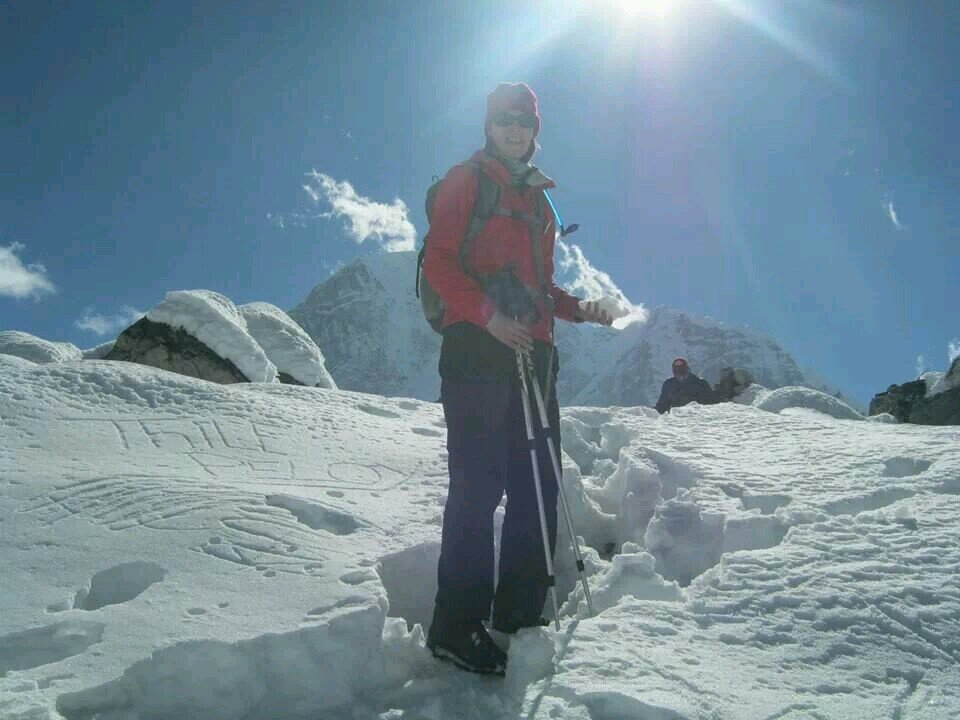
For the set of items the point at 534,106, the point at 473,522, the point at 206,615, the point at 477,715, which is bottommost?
the point at 477,715

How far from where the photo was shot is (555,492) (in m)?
3.23

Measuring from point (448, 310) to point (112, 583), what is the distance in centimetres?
177

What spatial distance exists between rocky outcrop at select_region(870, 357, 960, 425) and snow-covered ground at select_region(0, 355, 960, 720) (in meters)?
11.5

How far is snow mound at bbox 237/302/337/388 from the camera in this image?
15.5 metres

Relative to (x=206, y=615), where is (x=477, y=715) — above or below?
below

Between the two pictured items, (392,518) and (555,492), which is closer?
(555,492)

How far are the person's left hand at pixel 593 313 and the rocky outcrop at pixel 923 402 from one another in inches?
537

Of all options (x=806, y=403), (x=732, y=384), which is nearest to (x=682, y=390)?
(x=806, y=403)

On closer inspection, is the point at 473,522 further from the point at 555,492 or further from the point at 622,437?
the point at 622,437

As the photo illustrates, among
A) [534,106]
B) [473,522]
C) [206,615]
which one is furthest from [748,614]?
[534,106]

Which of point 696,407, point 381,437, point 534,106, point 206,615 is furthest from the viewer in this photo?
point 696,407

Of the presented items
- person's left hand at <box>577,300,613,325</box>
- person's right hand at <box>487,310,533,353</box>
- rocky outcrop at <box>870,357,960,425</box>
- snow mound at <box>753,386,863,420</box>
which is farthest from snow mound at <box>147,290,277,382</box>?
rocky outcrop at <box>870,357,960,425</box>

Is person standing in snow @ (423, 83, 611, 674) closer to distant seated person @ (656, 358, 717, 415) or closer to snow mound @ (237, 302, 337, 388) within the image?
distant seated person @ (656, 358, 717, 415)

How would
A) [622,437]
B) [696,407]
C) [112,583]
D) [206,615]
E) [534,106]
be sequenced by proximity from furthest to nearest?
[696,407]
[622,437]
[534,106]
[112,583]
[206,615]
